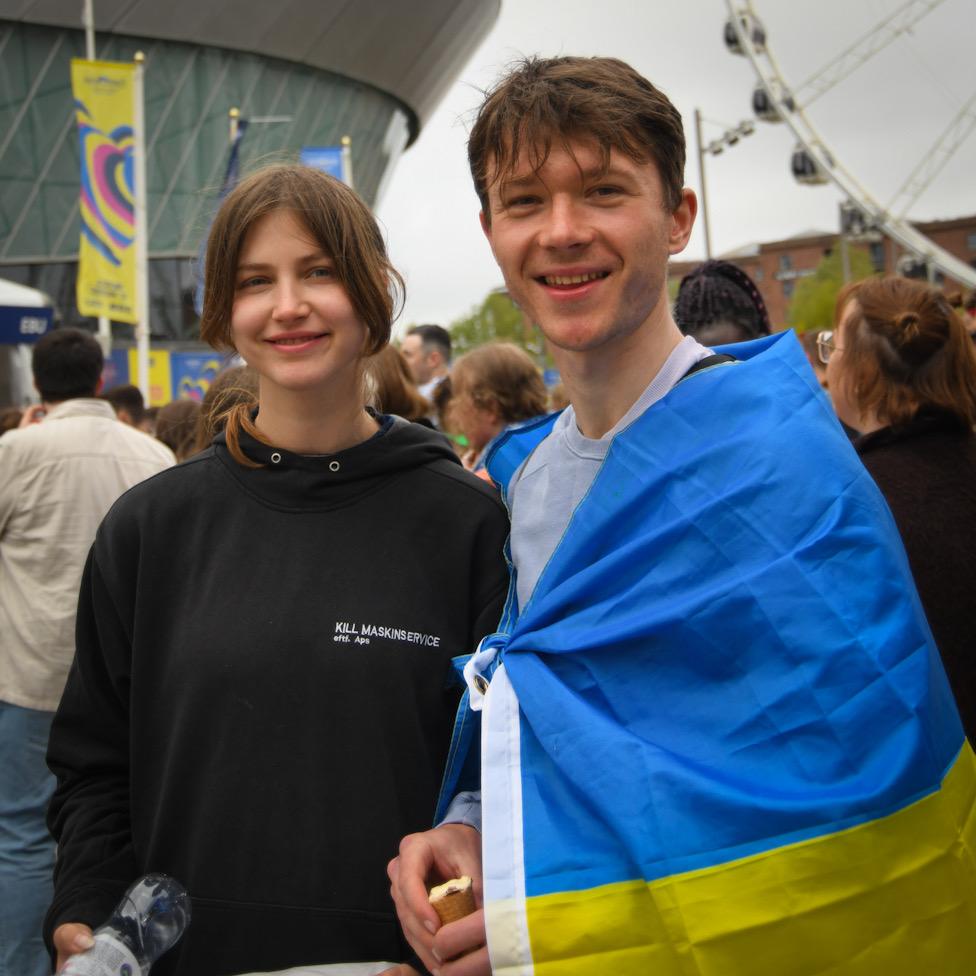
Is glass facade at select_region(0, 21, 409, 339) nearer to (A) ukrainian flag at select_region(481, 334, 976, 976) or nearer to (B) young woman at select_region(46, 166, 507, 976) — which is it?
(B) young woman at select_region(46, 166, 507, 976)

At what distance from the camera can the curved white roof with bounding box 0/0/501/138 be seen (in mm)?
26422

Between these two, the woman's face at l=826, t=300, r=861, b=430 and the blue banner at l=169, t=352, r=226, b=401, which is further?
the blue banner at l=169, t=352, r=226, b=401

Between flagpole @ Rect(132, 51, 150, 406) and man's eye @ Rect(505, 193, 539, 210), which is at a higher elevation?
flagpole @ Rect(132, 51, 150, 406)

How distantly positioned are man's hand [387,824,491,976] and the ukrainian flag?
0.07 m

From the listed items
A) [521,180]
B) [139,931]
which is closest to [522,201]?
[521,180]

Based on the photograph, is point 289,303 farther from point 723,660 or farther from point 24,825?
point 24,825

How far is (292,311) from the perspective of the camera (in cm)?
221

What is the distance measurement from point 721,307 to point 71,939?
9.34ft

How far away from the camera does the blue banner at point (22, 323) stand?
11.6 metres

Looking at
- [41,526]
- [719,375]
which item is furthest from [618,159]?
[41,526]

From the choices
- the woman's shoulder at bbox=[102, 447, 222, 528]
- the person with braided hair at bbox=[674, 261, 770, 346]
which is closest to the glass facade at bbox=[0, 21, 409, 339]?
the person with braided hair at bbox=[674, 261, 770, 346]

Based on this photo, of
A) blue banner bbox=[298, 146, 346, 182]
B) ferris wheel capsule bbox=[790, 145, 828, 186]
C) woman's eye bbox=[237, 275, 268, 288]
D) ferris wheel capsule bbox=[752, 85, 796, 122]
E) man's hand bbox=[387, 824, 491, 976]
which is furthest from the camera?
ferris wheel capsule bbox=[790, 145, 828, 186]

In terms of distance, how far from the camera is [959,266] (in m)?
23.0

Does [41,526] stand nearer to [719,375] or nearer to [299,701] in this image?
[299,701]
